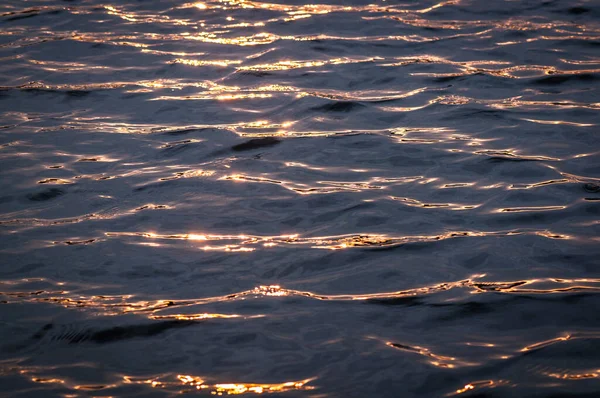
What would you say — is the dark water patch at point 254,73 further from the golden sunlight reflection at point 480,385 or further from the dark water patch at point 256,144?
the golden sunlight reflection at point 480,385

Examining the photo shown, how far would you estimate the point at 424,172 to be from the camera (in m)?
4.59

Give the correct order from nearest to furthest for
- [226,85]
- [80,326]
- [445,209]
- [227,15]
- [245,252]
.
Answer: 1. [80,326]
2. [245,252]
3. [445,209]
4. [226,85]
5. [227,15]

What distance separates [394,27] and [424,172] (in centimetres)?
303

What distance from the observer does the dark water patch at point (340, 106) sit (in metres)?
5.55

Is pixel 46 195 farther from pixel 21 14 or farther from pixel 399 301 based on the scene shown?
pixel 21 14

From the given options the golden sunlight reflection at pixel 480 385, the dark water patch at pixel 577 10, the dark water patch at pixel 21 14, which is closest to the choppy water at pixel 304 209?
the golden sunlight reflection at pixel 480 385

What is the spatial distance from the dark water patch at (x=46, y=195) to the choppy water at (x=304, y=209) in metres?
0.02

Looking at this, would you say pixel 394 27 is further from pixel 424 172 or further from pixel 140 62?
pixel 424 172

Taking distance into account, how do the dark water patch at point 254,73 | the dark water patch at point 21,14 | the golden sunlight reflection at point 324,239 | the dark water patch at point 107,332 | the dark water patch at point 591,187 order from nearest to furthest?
1. the dark water patch at point 107,332
2. the golden sunlight reflection at point 324,239
3. the dark water patch at point 591,187
4. the dark water patch at point 254,73
5. the dark water patch at point 21,14

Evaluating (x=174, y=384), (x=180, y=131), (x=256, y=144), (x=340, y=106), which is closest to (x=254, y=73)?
(x=340, y=106)

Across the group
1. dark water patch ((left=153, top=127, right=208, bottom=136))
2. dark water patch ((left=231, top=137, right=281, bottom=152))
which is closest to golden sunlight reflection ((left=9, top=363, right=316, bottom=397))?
dark water patch ((left=231, top=137, right=281, bottom=152))

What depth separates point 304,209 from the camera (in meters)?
4.22

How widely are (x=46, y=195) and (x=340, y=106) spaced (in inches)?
85.8

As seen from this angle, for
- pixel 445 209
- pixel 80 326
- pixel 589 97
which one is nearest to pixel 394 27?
pixel 589 97
